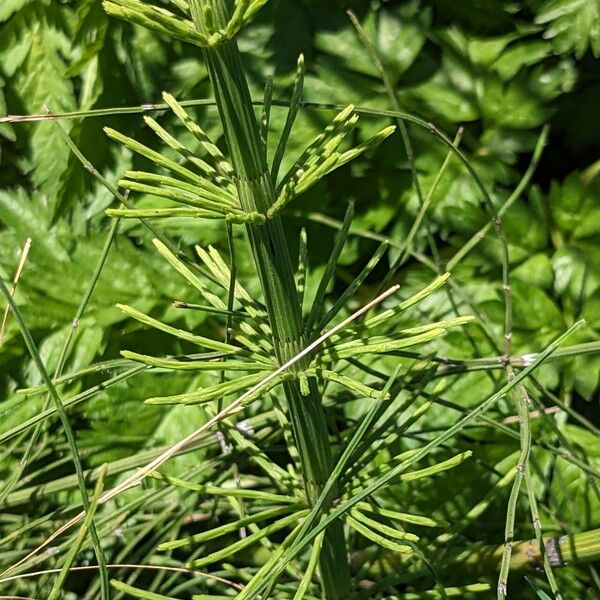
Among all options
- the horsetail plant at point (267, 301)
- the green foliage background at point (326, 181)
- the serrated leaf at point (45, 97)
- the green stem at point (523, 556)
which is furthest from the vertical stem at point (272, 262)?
the serrated leaf at point (45, 97)

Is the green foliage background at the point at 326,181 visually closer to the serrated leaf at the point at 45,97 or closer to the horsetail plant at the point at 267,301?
the serrated leaf at the point at 45,97

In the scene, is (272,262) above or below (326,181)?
above

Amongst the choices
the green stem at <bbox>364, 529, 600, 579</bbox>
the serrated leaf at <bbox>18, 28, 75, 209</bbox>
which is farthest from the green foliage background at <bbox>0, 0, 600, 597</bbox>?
the green stem at <bbox>364, 529, 600, 579</bbox>

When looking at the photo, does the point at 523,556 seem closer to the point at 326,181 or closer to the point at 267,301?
the point at 267,301

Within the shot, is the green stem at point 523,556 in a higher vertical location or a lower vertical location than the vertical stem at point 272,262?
lower

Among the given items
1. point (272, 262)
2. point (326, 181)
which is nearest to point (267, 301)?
point (272, 262)

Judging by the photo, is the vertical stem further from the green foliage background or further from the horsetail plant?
the green foliage background
